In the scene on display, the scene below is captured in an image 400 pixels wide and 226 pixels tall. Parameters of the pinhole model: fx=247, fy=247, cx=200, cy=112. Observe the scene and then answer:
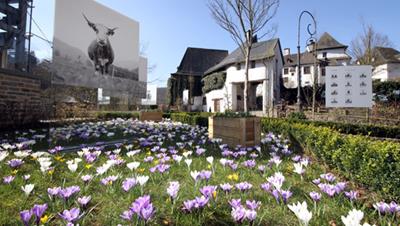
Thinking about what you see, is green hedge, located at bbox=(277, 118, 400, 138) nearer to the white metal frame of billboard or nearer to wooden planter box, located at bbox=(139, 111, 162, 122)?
the white metal frame of billboard

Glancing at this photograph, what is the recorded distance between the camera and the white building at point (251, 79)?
937 inches

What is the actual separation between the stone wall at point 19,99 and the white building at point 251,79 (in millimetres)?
15721

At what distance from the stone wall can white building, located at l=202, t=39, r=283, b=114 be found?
15.7 m

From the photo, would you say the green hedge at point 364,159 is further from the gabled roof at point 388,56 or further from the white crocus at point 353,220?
the gabled roof at point 388,56

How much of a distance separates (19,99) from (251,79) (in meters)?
21.7

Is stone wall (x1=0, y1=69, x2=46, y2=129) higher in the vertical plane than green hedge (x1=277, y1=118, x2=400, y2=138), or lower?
higher

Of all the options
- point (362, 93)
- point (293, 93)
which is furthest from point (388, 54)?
point (362, 93)

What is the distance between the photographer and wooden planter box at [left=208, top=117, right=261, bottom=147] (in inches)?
196

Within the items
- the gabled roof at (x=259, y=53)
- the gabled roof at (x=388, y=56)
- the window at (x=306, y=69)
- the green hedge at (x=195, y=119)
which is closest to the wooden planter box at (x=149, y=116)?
the green hedge at (x=195, y=119)

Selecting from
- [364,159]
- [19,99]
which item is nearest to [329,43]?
[364,159]

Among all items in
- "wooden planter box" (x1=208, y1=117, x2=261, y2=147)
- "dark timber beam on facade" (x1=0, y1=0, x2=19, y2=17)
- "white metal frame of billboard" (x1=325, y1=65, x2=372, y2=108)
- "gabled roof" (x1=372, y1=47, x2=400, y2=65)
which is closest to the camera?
"wooden planter box" (x1=208, y1=117, x2=261, y2=147)

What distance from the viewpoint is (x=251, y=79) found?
25.2 meters

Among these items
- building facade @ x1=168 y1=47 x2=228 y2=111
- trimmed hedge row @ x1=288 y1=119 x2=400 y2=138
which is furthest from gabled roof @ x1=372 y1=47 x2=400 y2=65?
trimmed hedge row @ x1=288 y1=119 x2=400 y2=138

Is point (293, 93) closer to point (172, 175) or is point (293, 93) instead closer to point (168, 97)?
point (168, 97)
